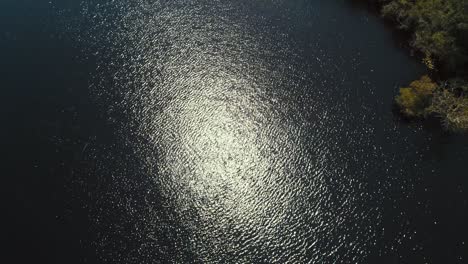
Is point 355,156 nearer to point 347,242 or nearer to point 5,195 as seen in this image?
point 347,242

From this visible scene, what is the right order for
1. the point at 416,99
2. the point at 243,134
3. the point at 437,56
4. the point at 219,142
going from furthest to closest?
the point at 437,56 → the point at 416,99 → the point at 243,134 → the point at 219,142

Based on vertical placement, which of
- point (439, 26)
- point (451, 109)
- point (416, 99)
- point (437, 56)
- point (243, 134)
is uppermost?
point (439, 26)

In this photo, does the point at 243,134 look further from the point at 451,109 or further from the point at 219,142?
the point at 451,109

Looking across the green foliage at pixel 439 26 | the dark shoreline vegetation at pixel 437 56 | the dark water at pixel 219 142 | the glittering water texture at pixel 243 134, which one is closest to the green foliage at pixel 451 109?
the dark shoreline vegetation at pixel 437 56

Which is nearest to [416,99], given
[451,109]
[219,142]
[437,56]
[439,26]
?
[451,109]

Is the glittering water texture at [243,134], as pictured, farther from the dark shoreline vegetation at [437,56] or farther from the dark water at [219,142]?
the dark shoreline vegetation at [437,56]

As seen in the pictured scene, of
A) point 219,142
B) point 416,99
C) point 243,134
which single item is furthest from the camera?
point 416,99

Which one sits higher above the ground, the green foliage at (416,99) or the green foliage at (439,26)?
the green foliage at (439,26)
